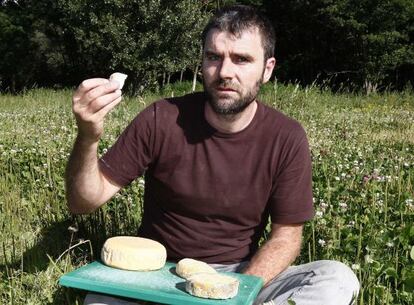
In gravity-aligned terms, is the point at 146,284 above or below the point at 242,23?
below

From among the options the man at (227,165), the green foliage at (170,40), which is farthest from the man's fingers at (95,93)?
the green foliage at (170,40)

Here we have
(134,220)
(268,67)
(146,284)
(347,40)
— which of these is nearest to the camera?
(146,284)

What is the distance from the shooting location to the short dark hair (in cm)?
267

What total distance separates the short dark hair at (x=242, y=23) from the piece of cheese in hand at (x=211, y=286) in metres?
1.11

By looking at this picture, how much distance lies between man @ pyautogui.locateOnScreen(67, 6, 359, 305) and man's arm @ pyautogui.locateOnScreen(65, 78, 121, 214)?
2 centimetres

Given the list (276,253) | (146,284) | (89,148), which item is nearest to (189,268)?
(146,284)

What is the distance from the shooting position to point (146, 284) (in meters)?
2.26

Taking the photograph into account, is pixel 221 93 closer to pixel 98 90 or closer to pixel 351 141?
pixel 98 90

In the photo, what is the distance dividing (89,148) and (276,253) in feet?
3.14

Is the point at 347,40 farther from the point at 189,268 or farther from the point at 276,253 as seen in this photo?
the point at 189,268

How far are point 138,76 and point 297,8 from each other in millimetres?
11129

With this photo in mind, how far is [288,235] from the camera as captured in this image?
271cm

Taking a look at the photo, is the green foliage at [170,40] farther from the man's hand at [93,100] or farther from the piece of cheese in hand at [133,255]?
the man's hand at [93,100]

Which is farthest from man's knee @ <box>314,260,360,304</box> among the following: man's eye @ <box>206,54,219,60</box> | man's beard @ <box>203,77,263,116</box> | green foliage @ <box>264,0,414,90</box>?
green foliage @ <box>264,0,414,90</box>
